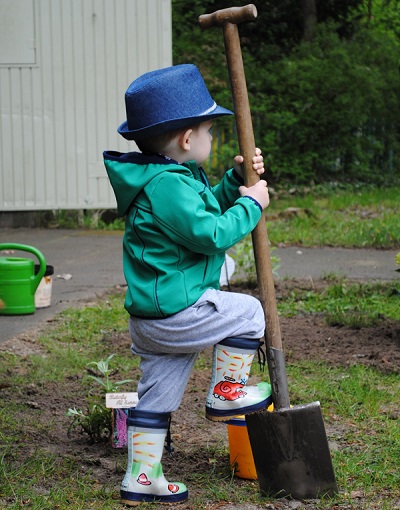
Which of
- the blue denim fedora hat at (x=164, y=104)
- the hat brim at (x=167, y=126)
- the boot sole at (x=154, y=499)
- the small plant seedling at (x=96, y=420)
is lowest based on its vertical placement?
the boot sole at (x=154, y=499)

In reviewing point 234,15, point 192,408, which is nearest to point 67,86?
point 192,408

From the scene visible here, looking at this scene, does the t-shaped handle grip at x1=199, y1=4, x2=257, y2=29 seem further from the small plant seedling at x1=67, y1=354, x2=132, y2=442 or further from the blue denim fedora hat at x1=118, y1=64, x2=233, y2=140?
the small plant seedling at x1=67, y1=354, x2=132, y2=442

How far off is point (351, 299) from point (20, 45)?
215 inches

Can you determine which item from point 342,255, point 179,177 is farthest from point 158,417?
point 342,255

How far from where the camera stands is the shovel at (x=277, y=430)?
10.3ft

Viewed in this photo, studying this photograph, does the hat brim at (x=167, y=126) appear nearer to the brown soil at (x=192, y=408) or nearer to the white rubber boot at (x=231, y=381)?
the white rubber boot at (x=231, y=381)

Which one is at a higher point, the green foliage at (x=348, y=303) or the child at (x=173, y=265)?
the child at (x=173, y=265)

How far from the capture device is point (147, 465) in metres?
3.12

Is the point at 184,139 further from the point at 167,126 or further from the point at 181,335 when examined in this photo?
the point at 181,335

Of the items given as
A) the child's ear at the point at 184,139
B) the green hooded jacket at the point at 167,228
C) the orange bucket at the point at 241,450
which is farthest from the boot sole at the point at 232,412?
the child's ear at the point at 184,139

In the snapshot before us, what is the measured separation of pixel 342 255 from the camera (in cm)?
830

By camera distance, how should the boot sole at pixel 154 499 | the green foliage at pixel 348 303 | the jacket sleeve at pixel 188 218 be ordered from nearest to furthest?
the jacket sleeve at pixel 188 218
the boot sole at pixel 154 499
the green foliage at pixel 348 303

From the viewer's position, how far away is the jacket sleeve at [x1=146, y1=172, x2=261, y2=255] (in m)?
2.95

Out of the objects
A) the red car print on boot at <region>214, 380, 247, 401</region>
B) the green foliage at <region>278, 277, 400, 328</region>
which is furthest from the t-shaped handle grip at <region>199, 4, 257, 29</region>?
the green foliage at <region>278, 277, 400, 328</region>
